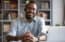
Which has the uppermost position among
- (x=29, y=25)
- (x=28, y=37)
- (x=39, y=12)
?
(x=39, y=12)

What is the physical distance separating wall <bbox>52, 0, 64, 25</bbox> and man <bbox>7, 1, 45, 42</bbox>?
0.48ft

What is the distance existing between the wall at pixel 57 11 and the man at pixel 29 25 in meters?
0.15

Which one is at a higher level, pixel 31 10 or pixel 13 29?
pixel 31 10

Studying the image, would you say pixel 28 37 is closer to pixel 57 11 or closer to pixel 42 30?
pixel 42 30

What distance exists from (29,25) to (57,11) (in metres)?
0.30

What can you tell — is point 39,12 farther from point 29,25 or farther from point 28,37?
point 28,37

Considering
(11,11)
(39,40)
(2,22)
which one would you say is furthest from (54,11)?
(2,22)

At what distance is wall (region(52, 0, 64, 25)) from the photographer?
1.30 meters

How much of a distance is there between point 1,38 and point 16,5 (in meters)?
0.38

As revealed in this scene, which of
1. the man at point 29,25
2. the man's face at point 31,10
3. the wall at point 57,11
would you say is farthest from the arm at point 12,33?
the wall at point 57,11

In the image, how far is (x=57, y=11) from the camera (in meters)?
1.31

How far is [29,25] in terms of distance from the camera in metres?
1.29

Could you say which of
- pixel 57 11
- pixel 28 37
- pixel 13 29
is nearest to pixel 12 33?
pixel 13 29

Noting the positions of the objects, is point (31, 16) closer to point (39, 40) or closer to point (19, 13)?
point (19, 13)
